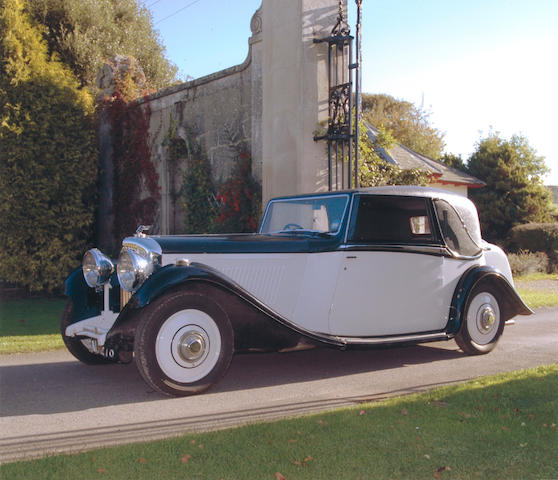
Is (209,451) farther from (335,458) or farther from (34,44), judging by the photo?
(34,44)

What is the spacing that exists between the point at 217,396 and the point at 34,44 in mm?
9678

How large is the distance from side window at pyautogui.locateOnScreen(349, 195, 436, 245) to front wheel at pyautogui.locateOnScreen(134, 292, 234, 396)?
1.64 metres

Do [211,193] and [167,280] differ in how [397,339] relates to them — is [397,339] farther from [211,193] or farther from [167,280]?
[211,193]

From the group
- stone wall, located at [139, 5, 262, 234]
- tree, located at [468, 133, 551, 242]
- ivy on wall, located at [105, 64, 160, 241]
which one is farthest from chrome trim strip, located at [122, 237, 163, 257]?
tree, located at [468, 133, 551, 242]

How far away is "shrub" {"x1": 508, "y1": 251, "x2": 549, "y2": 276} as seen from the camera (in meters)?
16.4

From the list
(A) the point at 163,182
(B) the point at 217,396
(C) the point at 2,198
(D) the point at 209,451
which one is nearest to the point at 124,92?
(A) the point at 163,182

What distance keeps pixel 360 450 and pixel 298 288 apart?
2.38 metres

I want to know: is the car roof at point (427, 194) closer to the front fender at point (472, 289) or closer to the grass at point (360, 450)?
the front fender at point (472, 289)

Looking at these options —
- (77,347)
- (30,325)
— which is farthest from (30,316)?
(77,347)

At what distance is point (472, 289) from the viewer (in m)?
6.45

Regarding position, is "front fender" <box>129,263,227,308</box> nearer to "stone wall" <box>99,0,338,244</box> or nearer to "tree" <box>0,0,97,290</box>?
"stone wall" <box>99,0,338,244</box>

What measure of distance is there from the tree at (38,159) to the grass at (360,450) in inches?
366

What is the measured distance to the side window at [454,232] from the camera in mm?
6480

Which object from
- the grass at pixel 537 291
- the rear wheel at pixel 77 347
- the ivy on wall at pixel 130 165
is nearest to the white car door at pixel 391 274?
the rear wheel at pixel 77 347
